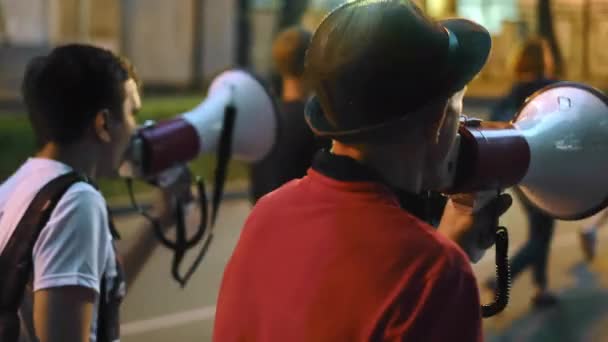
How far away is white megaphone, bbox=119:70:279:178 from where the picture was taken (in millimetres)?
2969

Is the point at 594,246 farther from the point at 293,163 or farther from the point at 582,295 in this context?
the point at 293,163

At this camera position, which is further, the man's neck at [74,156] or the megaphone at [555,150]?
the man's neck at [74,156]

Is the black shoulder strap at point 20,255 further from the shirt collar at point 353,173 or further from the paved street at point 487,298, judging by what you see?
the paved street at point 487,298

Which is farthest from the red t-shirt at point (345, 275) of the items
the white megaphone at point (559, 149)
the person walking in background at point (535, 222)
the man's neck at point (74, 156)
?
the person walking in background at point (535, 222)

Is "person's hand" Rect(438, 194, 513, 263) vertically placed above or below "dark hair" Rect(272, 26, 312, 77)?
above

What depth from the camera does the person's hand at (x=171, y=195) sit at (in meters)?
3.06

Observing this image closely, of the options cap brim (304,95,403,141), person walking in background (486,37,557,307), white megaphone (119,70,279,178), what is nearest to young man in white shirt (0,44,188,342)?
white megaphone (119,70,279,178)

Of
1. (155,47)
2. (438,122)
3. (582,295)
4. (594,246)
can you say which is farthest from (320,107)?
(155,47)

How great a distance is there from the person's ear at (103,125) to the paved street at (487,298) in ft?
10.9

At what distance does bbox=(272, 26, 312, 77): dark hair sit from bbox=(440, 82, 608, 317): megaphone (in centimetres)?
275

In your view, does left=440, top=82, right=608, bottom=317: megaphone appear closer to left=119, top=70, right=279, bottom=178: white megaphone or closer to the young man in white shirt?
the young man in white shirt


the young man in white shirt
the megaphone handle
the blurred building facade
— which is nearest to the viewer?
the megaphone handle

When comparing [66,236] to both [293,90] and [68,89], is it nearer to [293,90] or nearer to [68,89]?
[68,89]

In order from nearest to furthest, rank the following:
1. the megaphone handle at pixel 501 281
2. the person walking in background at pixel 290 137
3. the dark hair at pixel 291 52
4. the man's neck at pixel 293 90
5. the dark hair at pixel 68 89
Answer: the megaphone handle at pixel 501 281
the dark hair at pixel 68 89
the person walking in background at pixel 290 137
the man's neck at pixel 293 90
the dark hair at pixel 291 52
